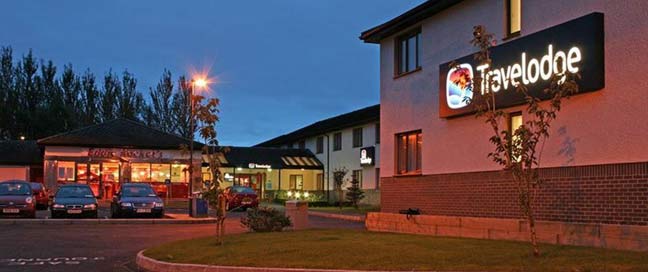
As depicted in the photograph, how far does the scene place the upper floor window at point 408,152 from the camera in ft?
65.3

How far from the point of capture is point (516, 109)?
15547 millimetres

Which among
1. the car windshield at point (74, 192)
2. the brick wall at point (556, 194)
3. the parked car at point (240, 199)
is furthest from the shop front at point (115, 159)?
the brick wall at point (556, 194)

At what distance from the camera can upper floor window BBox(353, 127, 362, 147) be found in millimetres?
46591

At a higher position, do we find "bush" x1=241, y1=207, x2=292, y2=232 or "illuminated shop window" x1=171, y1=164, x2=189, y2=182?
"illuminated shop window" x1=171, y1=164, x2=189, y2=182

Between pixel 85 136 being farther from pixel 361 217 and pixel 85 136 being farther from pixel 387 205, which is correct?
pixel 387 205

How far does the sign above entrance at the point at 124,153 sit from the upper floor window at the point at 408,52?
2924 centimetres

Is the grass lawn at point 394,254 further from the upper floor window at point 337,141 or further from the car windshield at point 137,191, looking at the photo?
the upper floor window at point 337,141

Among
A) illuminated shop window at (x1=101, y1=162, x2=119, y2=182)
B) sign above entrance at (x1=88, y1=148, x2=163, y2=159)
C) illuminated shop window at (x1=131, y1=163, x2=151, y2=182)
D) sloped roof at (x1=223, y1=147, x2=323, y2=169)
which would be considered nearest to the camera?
sign above entrance at (x1=88, y1=148, x2=163, y2=159)

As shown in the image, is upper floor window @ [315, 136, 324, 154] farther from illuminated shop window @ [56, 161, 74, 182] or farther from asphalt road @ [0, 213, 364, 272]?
asphalt road @ [0, 213, 364, 272]

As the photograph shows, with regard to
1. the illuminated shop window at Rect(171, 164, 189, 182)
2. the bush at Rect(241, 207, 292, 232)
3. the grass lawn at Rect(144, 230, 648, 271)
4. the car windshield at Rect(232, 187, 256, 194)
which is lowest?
the grass lawn at Rect(144, 230, 648, 271)

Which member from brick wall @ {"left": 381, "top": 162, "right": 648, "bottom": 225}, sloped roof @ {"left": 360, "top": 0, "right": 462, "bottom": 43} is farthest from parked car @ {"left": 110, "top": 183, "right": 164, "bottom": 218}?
brick wall @ {"left": 381, "top": 162, "right": 648, "bottom": 225}

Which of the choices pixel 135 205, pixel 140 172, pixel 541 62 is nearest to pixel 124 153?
pixel 140 172

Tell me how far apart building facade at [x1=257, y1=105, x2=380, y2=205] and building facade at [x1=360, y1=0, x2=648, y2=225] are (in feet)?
72.6

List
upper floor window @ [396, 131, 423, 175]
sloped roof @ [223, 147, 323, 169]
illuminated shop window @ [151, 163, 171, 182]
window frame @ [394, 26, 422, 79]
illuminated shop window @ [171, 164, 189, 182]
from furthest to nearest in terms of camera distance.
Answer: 1. sloped roof @ [223, 147, 323, 169]
2. illuminated shop window @ [171, 164, 189, 182]
3. illuminated shop window @ [151, 163, 171, 182]
4. window frame @ [394, 26, 422, 79]
5. upper floor window @ [396, 131, 423, 175]
